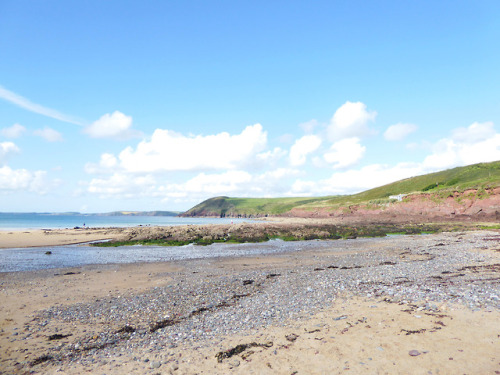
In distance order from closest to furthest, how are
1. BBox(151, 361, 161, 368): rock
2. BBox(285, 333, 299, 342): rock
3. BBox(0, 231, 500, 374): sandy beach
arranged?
1. BBox(0, 231, 500, 374): sandy beach
2. BBox(151, 361, 161, 368): rock
3. BBox(285, 333, 299, 342): rock

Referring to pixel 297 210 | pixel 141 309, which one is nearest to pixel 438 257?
pixel 141 309

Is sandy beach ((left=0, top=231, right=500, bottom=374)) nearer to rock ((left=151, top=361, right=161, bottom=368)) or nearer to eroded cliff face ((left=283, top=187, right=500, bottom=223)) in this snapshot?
rock ((left=151, top=361, right=161, bottom=368))

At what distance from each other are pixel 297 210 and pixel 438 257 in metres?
153

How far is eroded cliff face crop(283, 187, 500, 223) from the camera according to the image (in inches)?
3017

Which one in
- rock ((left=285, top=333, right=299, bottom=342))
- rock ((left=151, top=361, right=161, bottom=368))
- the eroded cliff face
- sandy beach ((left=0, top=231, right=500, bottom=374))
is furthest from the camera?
the eroded cliff face


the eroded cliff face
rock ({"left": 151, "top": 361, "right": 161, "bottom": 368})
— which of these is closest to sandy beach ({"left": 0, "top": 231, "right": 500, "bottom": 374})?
rock ({"left": 151, "top": 361, "right": 161, "bottom": 368})

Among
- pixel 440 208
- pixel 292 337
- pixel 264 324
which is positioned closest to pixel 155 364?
pixel 264 324

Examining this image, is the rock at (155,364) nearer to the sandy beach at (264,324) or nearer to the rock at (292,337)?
the sandy beach at (264,324)

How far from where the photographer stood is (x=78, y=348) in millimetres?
11422

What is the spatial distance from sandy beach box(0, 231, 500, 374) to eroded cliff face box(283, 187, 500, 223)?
69927 millimetres

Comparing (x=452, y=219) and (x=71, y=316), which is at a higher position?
(x=71, y=316)

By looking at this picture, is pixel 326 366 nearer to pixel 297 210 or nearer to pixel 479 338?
pixel 479 338

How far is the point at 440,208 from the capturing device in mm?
91062

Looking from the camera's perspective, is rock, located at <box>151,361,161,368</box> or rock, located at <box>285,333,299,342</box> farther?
rock, located at <box>285,333,299,342</box>
